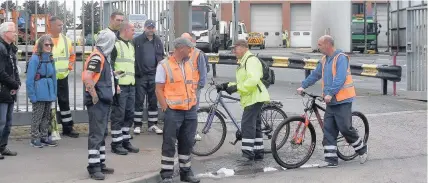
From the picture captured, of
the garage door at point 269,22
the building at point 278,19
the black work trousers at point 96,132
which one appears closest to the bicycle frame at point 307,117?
the black work trousers at point 96,132

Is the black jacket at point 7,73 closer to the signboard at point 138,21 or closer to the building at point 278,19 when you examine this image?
the signboard at point 138,21

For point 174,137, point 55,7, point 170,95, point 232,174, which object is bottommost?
point 232,174

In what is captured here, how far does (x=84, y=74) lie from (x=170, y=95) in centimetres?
109

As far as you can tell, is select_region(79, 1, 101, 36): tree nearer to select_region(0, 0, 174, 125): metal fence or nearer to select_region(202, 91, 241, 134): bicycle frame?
Result: select_region(0, 0, 174, 125): metal fence

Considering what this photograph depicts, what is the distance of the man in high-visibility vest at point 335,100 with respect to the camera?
9.31 metres

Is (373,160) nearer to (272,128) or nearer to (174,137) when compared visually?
(272,128)

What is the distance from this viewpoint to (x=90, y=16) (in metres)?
11.7

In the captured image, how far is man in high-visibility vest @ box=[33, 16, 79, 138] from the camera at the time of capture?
1060 cm

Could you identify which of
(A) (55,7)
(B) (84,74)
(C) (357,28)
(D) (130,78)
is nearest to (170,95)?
(B) (84,74)

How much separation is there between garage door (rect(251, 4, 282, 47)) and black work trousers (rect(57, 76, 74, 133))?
182 ft

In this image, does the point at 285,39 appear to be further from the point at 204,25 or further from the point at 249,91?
the point at 249,91

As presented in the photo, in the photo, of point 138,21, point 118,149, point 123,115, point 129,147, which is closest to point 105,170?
point 118,149

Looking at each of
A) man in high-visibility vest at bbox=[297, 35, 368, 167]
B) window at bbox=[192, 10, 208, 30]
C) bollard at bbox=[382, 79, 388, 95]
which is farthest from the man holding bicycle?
window at bbox=[192, 10, 208, 30]

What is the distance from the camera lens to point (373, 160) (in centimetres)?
986
